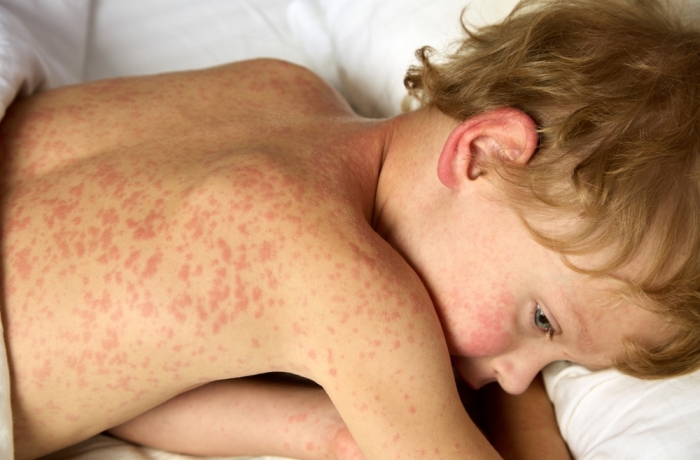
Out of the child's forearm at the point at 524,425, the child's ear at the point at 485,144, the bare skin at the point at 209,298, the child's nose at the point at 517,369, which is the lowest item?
the child's forearm at the point at 524,425

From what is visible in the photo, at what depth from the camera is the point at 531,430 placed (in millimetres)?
1083

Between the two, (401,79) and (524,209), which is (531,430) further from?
(401,79)

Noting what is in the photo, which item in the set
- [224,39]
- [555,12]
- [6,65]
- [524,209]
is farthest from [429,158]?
[224,39]

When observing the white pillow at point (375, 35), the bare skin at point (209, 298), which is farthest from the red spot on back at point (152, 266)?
the white pillow at point (375, 35)

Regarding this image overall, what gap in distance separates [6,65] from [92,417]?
0.58 m

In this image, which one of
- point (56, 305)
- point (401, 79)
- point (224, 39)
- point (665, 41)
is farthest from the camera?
point (224, 39)

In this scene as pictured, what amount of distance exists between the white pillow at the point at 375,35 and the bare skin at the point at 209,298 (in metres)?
0.55

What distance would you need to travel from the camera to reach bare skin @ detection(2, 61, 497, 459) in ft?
2.76

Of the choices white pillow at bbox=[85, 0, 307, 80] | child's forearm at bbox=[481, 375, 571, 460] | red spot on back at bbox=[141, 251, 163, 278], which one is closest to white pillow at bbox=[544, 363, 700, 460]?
child's forearm at bbox=[481, 375, 571, 460]

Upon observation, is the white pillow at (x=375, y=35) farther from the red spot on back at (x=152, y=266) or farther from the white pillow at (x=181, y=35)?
the red spot on back at (x=152, y=266)

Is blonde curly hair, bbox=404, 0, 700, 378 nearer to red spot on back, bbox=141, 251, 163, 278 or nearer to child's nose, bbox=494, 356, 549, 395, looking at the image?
child's nose, bbox=494, 356, 549, 395

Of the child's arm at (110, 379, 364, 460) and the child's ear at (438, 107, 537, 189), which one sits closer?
the child's ear at (438, 107, 537, 189)

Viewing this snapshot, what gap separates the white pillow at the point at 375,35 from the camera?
1.37 meters

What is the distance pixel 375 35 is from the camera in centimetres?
148
